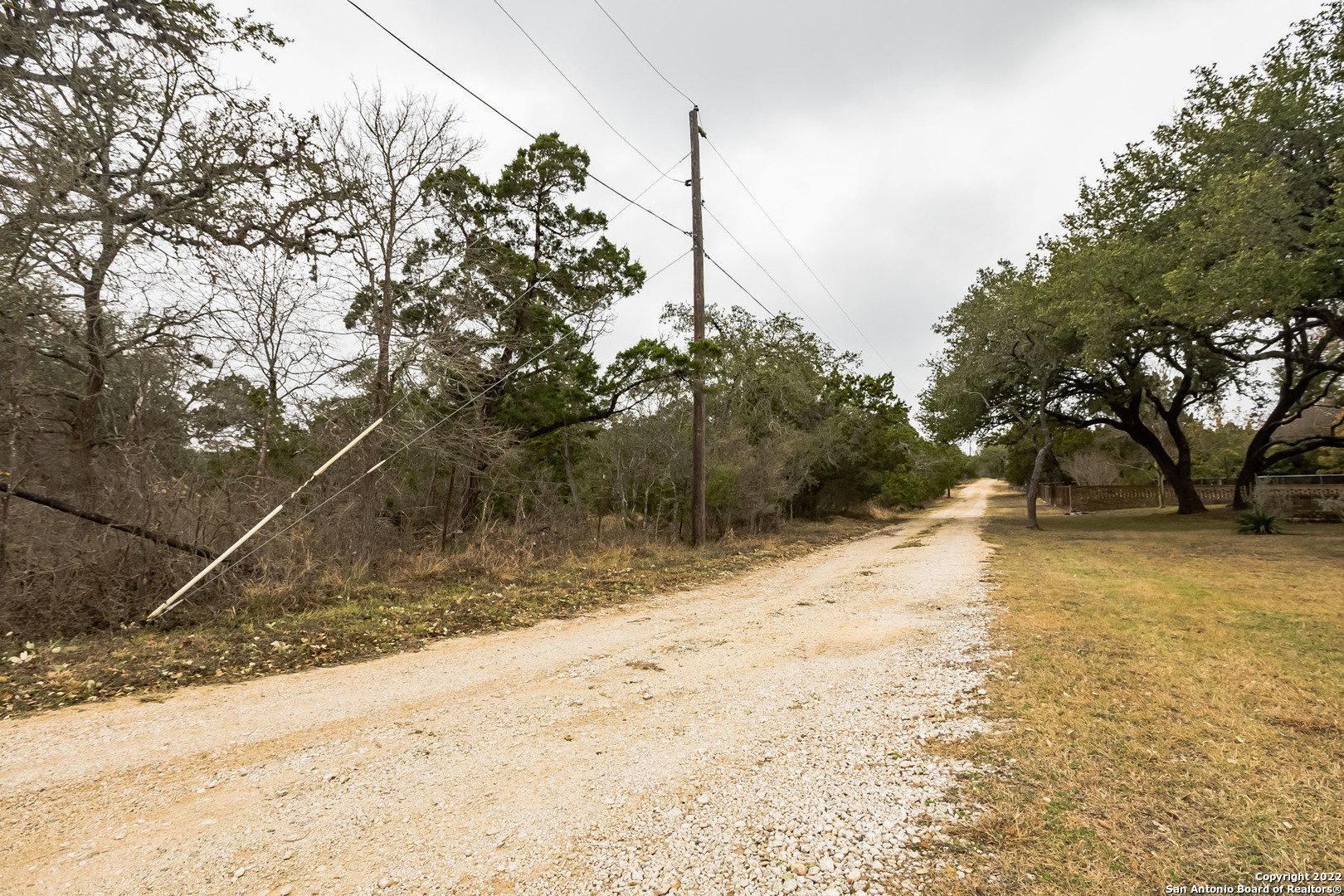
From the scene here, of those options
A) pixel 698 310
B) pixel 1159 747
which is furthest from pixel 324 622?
pixel 698 310

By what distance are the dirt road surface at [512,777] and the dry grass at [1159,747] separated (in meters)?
0.32

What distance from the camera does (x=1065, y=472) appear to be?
4541cm

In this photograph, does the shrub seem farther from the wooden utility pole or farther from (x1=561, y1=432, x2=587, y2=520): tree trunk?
(x1=561, y1=432, x2=587, y2=520): tree trunk

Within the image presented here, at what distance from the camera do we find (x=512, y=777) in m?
3.35

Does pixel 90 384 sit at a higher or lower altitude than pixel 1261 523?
higher

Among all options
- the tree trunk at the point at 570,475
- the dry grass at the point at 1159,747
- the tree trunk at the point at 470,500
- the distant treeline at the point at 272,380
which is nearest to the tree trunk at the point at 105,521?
the distant treeline at the point at 272,380

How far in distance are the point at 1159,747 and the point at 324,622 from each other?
7534mm

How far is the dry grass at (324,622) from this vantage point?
4996 millimetres

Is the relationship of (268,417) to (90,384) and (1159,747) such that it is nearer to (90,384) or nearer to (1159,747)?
(90,384)

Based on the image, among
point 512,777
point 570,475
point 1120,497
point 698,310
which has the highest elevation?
point 698,310

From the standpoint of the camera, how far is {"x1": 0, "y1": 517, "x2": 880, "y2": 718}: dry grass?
4996 mm

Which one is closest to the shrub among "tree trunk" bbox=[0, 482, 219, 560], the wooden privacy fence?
the wooden privacy fence

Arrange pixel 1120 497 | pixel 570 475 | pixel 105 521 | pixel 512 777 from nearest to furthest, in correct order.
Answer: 1. pixel 512 777
2. pixel 105 521
3. pixel 570 475
4. pixel 1120 497

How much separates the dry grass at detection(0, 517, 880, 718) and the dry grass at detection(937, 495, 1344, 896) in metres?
5.45
